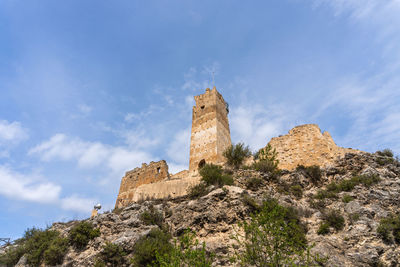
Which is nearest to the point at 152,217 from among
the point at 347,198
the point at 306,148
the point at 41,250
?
the point at 41,250

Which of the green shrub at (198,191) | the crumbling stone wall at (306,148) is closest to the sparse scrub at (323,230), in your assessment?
the crumbling stone wall at (306,148)

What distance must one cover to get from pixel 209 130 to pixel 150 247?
47.4ft

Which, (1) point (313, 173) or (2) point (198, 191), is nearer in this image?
(2) point (198, 191)

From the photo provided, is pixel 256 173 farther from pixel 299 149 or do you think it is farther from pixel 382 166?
pixel 382 166

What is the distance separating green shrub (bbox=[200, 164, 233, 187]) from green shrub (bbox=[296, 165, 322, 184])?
4.94 m

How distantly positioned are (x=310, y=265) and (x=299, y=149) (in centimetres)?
1060

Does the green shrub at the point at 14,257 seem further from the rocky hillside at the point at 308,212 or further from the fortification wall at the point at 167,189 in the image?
the fortification wall at the point at 167,189

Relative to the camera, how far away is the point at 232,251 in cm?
1143

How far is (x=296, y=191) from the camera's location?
16.0 meters

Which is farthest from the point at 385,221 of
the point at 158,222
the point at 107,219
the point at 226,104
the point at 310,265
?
the point at 226,104

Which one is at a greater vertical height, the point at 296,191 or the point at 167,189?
the point at 167,189

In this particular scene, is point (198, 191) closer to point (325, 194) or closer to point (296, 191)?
point (296, 191)

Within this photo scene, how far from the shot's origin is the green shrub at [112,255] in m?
13.1

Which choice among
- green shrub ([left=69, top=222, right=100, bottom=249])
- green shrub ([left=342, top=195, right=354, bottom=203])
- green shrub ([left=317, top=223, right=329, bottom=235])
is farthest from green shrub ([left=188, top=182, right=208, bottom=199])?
green shrub ([left=342, top=195, right=354, bottom=203])
